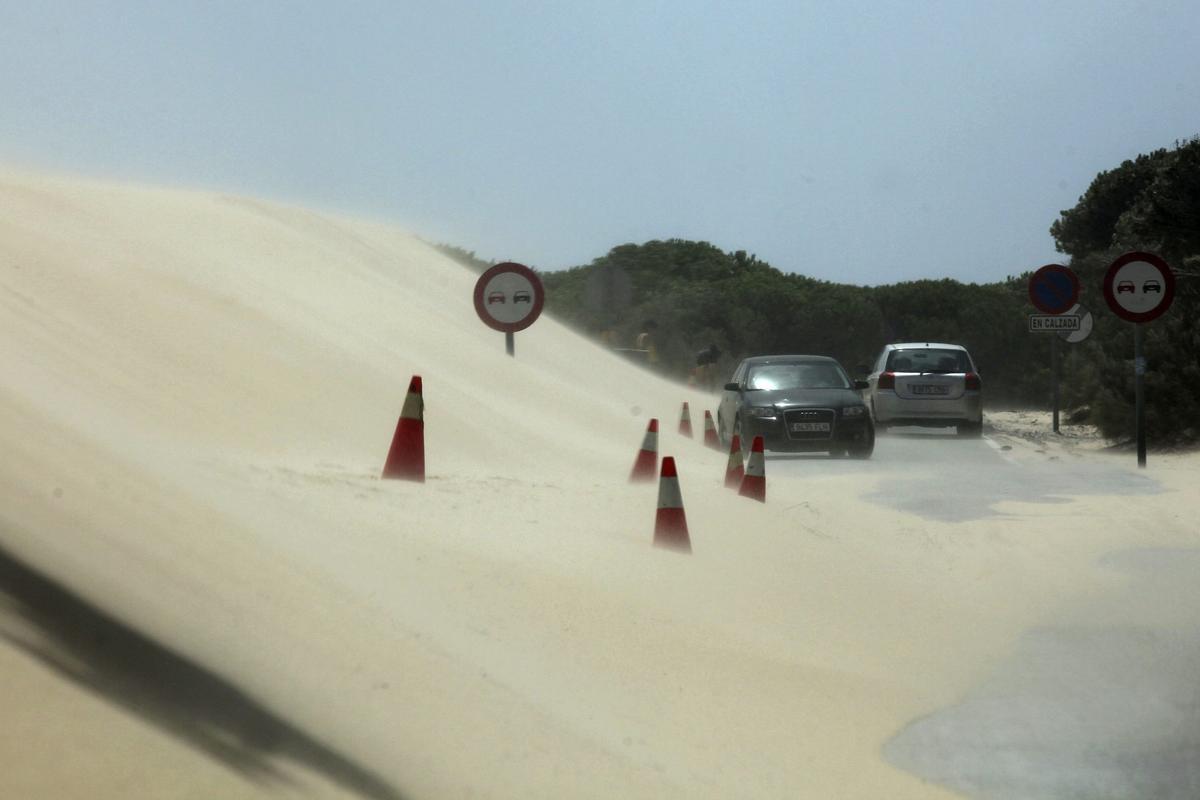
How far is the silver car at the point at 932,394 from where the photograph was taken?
28078 mm

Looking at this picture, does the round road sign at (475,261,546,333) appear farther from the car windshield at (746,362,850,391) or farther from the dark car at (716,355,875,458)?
the car windshield at (746,362,850,391)

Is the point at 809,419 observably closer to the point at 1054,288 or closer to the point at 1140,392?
the point at 1140,392

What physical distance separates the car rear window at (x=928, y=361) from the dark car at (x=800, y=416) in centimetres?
587

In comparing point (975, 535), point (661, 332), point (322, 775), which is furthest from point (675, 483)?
point (661, 332)

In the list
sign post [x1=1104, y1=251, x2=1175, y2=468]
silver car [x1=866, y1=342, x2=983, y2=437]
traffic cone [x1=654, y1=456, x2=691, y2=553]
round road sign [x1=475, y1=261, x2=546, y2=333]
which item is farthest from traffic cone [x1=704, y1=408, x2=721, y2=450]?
traffic cone [x1=654, y1=456, x2=691, y2=553]

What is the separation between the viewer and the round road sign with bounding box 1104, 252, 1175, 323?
19047 mm

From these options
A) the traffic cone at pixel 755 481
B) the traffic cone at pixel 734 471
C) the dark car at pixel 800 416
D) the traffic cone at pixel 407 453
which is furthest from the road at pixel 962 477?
the traffic cone at pixel 407 453

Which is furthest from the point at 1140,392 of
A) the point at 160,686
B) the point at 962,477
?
the point at 160,686

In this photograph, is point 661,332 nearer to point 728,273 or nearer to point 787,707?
point 728,273

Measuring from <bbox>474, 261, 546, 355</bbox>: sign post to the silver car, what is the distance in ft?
42.9

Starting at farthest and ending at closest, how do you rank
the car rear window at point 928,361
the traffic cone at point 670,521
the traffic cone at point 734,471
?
1. the car rear window at point 928,361
2. the traffic cone at point 734,471
3. the traffic cone at point 670,521

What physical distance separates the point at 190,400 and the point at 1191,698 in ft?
25.6

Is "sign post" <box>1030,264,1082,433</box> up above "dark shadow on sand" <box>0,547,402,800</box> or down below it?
above

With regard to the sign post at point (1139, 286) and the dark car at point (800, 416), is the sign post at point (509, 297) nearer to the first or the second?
the dark car at point (800, 416)
